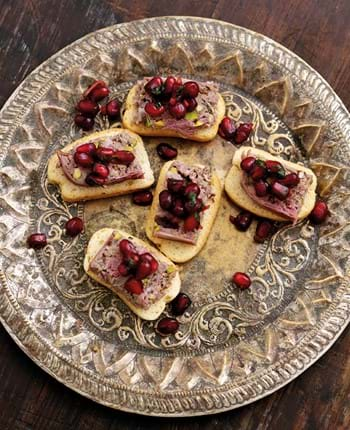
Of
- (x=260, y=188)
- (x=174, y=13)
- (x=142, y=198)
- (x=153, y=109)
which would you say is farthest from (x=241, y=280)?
(x=174, y=13)

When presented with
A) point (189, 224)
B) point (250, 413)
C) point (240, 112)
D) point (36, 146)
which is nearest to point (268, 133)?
point (240, 112)

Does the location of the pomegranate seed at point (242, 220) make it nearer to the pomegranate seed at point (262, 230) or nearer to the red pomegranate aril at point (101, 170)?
the pomegranate seed at point (262, 230)

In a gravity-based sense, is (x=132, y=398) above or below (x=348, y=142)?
below

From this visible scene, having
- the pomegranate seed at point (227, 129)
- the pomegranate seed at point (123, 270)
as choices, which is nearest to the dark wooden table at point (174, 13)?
the pomegranate seed at point (227, 129)

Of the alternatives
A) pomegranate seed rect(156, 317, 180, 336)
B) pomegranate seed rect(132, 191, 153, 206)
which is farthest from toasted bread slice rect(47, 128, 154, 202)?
pomegranate seed rect(156, 317, 180, 336)

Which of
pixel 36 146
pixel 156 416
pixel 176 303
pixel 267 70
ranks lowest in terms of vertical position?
pixel 156 416

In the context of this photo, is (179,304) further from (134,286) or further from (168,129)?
(168,129)

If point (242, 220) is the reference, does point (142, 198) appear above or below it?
below

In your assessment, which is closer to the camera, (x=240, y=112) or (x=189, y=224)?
(x=189, y=224)

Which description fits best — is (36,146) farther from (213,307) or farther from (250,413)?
(250,413)
